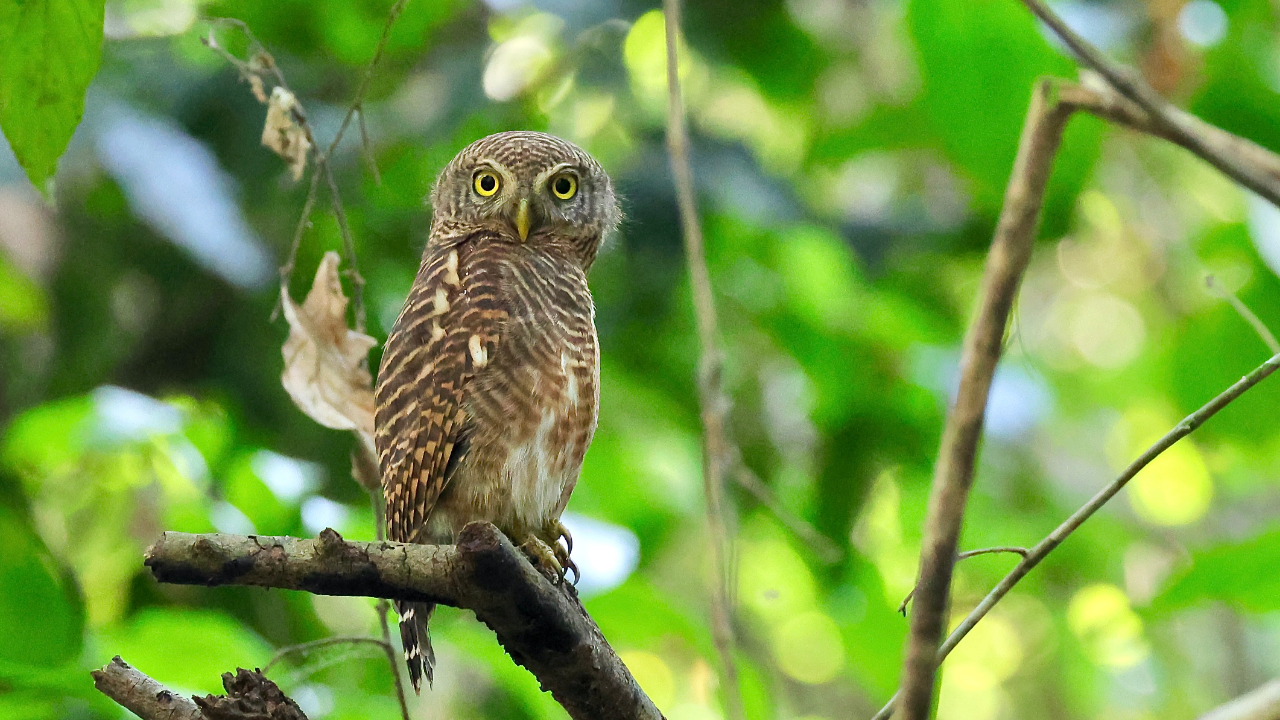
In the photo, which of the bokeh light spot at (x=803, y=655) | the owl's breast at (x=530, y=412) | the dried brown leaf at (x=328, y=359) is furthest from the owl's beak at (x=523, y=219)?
the bokeh light spot at (x=803, y=655)

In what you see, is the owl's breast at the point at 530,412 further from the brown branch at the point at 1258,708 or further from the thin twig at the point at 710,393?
the brown branch at the point at 1258,708

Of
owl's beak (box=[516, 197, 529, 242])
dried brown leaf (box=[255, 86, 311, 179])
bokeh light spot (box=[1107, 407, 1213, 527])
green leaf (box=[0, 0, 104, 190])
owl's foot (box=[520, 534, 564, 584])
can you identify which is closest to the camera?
green leaf (box=[0, 0, 104, 190])

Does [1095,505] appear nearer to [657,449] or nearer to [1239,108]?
[1239,108]

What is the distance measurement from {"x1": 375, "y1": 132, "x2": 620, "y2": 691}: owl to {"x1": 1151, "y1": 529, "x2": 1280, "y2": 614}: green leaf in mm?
1144

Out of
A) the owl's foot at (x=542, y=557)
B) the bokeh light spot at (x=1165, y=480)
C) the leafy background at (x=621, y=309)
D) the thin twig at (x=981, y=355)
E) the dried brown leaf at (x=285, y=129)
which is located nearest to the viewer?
the thin twig at (x=981, y=355)

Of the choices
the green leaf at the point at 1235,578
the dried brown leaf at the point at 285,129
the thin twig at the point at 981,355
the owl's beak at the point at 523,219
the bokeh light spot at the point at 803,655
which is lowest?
the thin twig at the point at 981,355

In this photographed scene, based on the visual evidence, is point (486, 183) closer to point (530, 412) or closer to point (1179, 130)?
point (530, 412)

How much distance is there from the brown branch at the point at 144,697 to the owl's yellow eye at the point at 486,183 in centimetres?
119

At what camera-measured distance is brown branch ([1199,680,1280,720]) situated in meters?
1.28

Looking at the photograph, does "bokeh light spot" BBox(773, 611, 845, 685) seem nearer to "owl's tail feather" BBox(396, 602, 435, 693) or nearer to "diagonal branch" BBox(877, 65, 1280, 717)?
"owl's tail feather" BBox(396, 602, 435, 693)

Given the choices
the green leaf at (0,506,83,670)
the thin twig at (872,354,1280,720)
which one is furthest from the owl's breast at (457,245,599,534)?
the green leaf at (0,506,83,670)

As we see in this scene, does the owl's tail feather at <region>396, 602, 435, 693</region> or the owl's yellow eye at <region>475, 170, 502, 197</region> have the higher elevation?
the owl's yellow eye at <region>475, 170, 502, 197</region>

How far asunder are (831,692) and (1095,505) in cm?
644

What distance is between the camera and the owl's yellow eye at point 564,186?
89.8 inches
